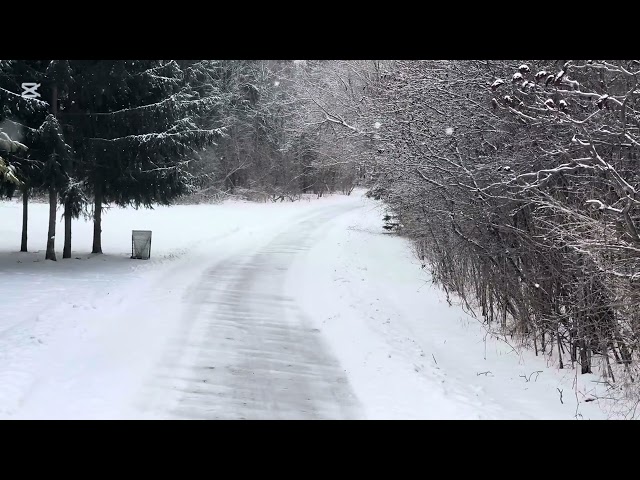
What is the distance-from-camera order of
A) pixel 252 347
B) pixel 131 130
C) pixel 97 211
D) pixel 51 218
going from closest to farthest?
pixel 252 347 < pixel 51 218 < pixel 131 130 < pixel 97 211

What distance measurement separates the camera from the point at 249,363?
8086mm

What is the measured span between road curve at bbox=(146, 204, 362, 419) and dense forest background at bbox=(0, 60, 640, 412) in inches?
127

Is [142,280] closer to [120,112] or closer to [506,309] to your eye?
[120,112]

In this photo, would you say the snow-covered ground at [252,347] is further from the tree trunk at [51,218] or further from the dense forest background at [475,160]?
the dense forest background at [475,160]

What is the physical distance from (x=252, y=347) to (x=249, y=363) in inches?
31.6

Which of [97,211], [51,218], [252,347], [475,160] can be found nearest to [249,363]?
[252,347]

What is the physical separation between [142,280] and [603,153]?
10.8m

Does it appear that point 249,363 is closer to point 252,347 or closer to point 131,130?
point 252,347

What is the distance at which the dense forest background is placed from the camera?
6.79 m

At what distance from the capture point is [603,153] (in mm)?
7480

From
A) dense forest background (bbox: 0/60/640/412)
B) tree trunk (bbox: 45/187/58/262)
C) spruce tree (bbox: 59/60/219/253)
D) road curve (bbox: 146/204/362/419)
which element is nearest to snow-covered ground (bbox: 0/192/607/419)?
road curve (bbox: 146/204/362/419)

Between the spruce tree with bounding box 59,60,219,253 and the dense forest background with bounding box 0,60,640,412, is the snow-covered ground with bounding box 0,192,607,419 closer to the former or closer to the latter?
the dense forest background with bounding box 0,60,640,412

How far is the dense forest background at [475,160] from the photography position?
22.3 ft
